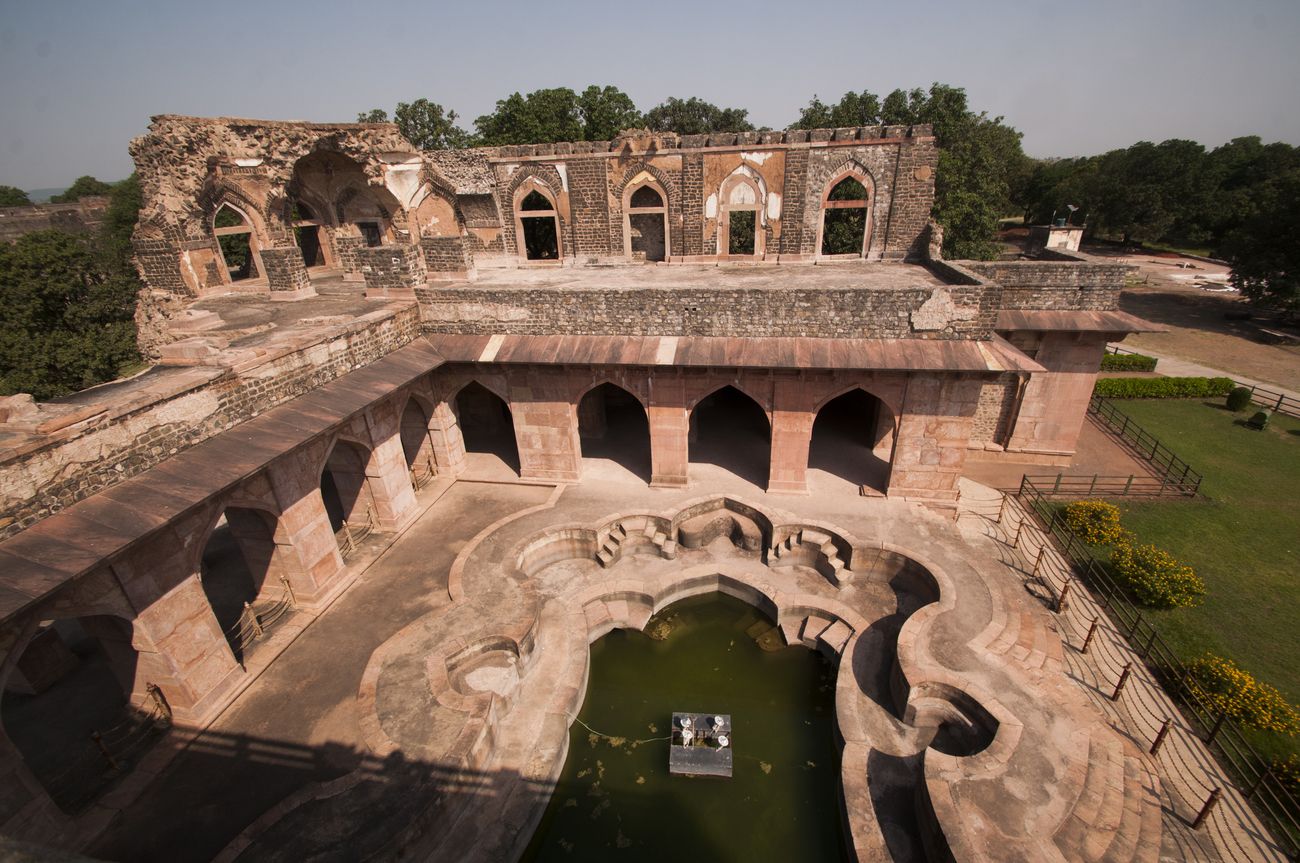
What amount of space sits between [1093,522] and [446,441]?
16.5m

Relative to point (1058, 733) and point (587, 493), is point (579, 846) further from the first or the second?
point (587, 493)

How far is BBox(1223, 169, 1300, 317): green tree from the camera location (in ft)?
96.4

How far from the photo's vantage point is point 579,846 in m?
8.07

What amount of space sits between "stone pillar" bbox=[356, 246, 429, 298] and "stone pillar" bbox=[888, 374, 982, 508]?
12.7 m

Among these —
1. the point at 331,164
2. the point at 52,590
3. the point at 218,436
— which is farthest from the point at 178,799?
the point at 331,164

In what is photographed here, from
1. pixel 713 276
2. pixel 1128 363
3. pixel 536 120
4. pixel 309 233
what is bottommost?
pixel 1128 363

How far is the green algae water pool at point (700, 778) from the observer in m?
8.08

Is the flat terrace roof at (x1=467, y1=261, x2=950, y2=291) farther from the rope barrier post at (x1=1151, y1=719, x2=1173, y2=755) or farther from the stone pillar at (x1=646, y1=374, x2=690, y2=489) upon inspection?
the rope barrier post at (x1=1151, y1=719, x2=1173, y2=755)

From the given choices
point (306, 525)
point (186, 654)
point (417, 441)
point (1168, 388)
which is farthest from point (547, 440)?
point (1168, 388)

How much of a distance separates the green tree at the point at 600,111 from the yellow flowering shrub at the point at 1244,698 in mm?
41013

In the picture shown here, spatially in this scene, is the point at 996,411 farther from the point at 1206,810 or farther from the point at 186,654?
the point at 186,654

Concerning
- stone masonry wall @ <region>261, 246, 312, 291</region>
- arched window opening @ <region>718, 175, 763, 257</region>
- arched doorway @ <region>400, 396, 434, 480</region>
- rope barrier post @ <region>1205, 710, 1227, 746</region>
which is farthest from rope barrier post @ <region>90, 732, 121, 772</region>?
arched window opening @ <region>718, 175, 763, 257</region>

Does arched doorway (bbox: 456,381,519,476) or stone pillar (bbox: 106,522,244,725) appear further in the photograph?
arched doorway (bbox: 456,381,519,476)

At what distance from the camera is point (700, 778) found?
8.81 meters
